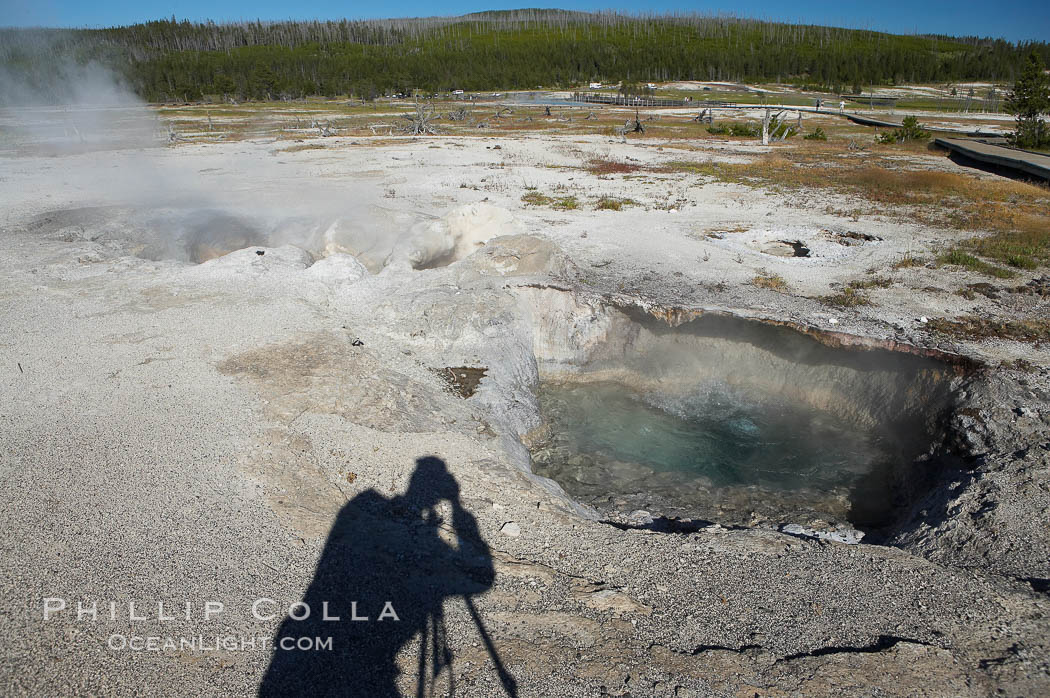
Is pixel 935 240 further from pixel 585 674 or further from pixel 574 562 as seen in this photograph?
pixel 585 674

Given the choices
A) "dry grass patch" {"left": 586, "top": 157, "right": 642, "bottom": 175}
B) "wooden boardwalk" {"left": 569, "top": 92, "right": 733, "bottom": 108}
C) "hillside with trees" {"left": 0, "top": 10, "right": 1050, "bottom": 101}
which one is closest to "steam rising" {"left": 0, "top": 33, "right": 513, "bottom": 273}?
"dry grass patch" {"left": 586, "top": 157, "right": 642, "bottom": 175}

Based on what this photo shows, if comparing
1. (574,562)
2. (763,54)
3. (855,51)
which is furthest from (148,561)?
(855,51)

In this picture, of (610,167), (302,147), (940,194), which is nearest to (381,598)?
(940,194)

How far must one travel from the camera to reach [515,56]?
10900cm

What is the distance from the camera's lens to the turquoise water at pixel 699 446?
7.98 meters

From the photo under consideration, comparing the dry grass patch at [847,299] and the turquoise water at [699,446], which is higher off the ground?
the dry grass patch at [847,299]

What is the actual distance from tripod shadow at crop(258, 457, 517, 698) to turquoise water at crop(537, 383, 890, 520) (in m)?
2.90

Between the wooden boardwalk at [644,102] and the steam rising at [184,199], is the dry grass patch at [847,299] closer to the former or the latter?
the steam rising at [184,199]

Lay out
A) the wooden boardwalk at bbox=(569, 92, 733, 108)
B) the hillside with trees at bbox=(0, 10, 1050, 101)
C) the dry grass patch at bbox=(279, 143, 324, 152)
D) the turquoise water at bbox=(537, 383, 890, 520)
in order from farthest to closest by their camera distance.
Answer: the hillside with trees at bbox=(0, 10, 1050, 101) < the wooden boardwalk at bbox=(569, 92, 733, 108) < the dry grass patch at bbox=(279, 143, 324, 152) < the turquoise water at bbox=(537, 383, 890, 520)

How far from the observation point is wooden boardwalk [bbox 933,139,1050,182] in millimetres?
22386

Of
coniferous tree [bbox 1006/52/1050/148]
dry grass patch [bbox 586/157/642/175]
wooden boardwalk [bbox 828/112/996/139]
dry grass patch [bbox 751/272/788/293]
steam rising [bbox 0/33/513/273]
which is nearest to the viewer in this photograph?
dry grass patch [bbox 751/272/788/293]

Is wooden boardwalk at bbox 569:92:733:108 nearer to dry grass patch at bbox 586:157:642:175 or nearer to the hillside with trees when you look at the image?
the hillside with trees

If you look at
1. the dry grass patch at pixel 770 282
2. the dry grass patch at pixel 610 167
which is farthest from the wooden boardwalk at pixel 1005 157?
the dry grass patch at pixel 770 282

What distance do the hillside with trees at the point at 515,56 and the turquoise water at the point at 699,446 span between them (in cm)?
5928
